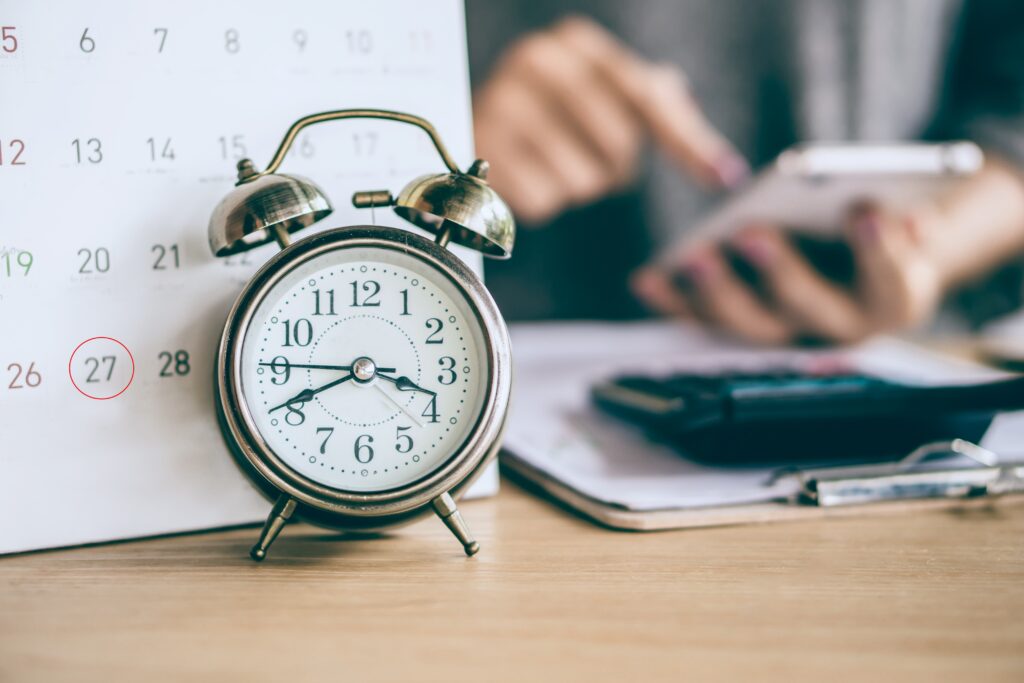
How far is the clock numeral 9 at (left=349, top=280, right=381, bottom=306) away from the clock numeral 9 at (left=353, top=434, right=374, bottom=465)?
0.09 metres

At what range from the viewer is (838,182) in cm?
99

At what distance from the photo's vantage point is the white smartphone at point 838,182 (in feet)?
3.08

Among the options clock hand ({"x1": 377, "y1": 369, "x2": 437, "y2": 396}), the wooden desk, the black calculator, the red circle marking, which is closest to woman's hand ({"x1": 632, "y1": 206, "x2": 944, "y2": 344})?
the black calculator

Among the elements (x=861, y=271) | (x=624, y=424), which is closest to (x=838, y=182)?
(x=861, y=271)

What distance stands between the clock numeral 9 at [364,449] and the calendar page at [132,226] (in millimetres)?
122

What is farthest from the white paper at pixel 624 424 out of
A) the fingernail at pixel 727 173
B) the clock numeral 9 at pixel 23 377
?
the clock numeral 9 at pixel 23 377

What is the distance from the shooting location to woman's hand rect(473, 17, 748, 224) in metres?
1.39

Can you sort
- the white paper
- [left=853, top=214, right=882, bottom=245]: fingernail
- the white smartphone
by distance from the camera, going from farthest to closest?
[left=853, top=214, right=882, bottom=245]: fingernail → the white smartphone → the white paper

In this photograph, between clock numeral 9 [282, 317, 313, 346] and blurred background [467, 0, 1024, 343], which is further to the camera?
blurred background [467, 0, 1024, 343]

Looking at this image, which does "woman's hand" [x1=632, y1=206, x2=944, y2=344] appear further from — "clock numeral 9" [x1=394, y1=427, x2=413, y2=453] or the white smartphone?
"clock numeral 9" [x1=394, y1=427, x2=413, y2=453]

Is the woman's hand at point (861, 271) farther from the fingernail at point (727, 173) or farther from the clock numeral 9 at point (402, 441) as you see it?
the clock numeral 9 at point (402, 441)

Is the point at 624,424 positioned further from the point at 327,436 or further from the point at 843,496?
the point at 327,436

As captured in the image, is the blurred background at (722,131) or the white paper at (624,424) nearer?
the white paper at (624,424)

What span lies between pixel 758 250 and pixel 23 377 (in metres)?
0.99
